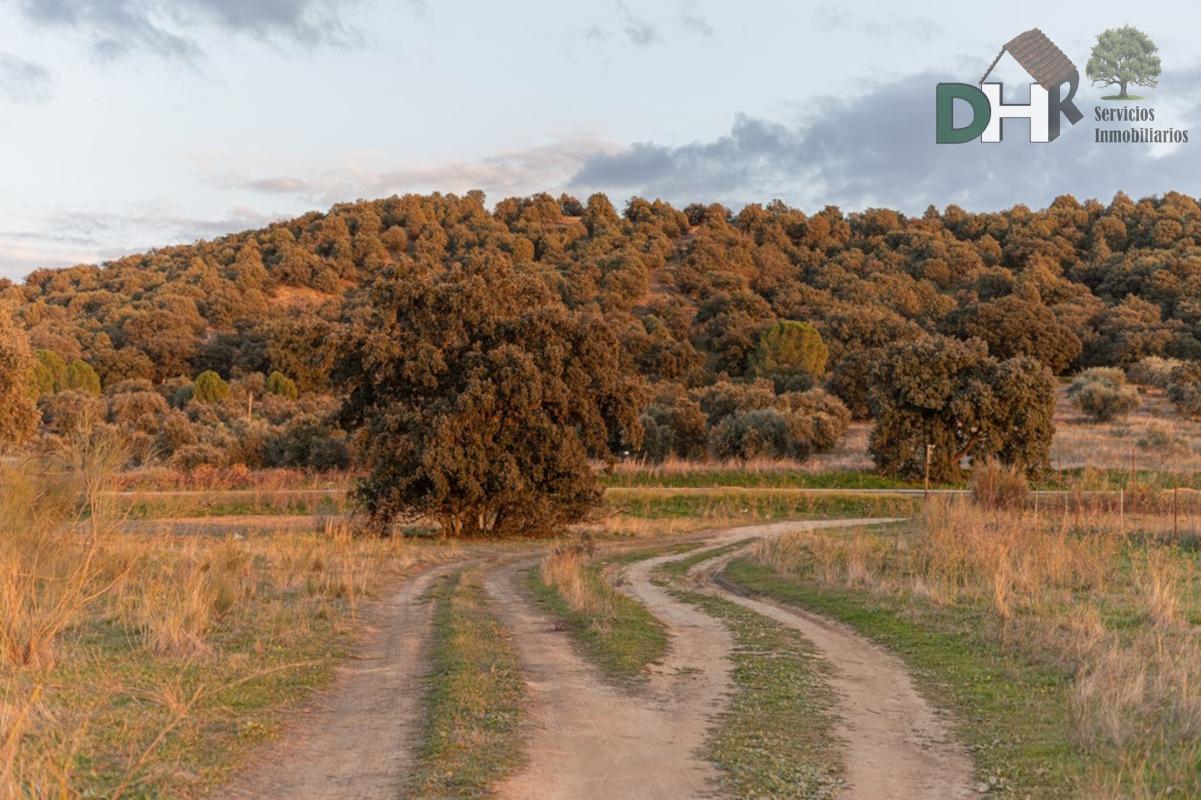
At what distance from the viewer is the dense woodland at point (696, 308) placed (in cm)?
5250

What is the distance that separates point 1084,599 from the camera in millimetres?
15492

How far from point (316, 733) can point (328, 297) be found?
93.8 metres

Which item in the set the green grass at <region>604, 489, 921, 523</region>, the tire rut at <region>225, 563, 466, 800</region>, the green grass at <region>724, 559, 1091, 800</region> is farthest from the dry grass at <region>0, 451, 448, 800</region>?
the green grass at <region>604, 489, 921, 523</region>

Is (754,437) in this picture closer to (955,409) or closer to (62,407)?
(955,409)

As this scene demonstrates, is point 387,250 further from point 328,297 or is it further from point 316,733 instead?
point 316,733

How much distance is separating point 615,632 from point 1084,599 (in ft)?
22.9

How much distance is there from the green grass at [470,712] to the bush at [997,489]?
20159 mm

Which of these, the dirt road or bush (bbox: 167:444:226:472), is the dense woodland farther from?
the dirt road

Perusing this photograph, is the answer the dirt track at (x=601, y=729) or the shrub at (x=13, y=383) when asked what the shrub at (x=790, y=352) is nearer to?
the shrub at (x=13, y=383)

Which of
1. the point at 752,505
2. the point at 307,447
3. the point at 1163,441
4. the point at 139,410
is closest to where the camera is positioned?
the point at 752,505

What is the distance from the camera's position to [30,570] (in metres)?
12.4

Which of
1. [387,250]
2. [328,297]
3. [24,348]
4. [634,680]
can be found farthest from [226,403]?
[634,680]

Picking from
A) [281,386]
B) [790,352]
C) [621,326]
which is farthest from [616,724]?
[621,326]

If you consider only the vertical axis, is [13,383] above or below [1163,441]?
above
